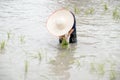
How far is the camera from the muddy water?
560cm

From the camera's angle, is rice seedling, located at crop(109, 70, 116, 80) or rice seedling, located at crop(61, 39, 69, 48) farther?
rice seedling, located at crop(61, 39, 69, 48)

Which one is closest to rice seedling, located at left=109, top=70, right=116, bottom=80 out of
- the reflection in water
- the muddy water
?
the muddy water

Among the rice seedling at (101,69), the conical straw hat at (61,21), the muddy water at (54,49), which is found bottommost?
the muddy water at (54,49)

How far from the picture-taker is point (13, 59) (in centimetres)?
609

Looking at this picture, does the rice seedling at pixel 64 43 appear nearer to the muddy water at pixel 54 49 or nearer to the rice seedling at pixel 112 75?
the muddy water at pixel 54 49

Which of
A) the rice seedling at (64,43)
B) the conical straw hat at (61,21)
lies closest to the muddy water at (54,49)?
the rice seedling at (64,43)

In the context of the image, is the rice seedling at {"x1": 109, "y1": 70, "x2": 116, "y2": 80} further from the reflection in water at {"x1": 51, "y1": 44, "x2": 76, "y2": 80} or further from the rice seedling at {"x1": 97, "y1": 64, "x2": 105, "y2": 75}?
the reflection in water at {"x1": 51, "y1": 44, "x2": 76, "y2": 80}

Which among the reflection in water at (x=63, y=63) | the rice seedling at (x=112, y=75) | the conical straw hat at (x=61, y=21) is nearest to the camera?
the rice seedling at (x=112, y=75)

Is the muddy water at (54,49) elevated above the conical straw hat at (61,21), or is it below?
below

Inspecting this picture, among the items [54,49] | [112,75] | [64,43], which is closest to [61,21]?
[64,43]

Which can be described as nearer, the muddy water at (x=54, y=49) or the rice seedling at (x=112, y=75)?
the rice seedling at (x=112, y=75)

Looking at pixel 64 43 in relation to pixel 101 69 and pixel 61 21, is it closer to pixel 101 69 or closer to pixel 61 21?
pixel 61 21

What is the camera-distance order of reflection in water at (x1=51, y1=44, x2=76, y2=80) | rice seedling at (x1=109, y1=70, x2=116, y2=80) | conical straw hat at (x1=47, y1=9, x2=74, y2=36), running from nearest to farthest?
rice seedling at (x1=109, y1=70, x2=116, y2=80), reflection in water at (x1=51, y1=44, x2=76, y2=80), conical straw hat at (x1=47, y1=9, x2=74, y2=36)

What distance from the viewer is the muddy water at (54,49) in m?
5.60
